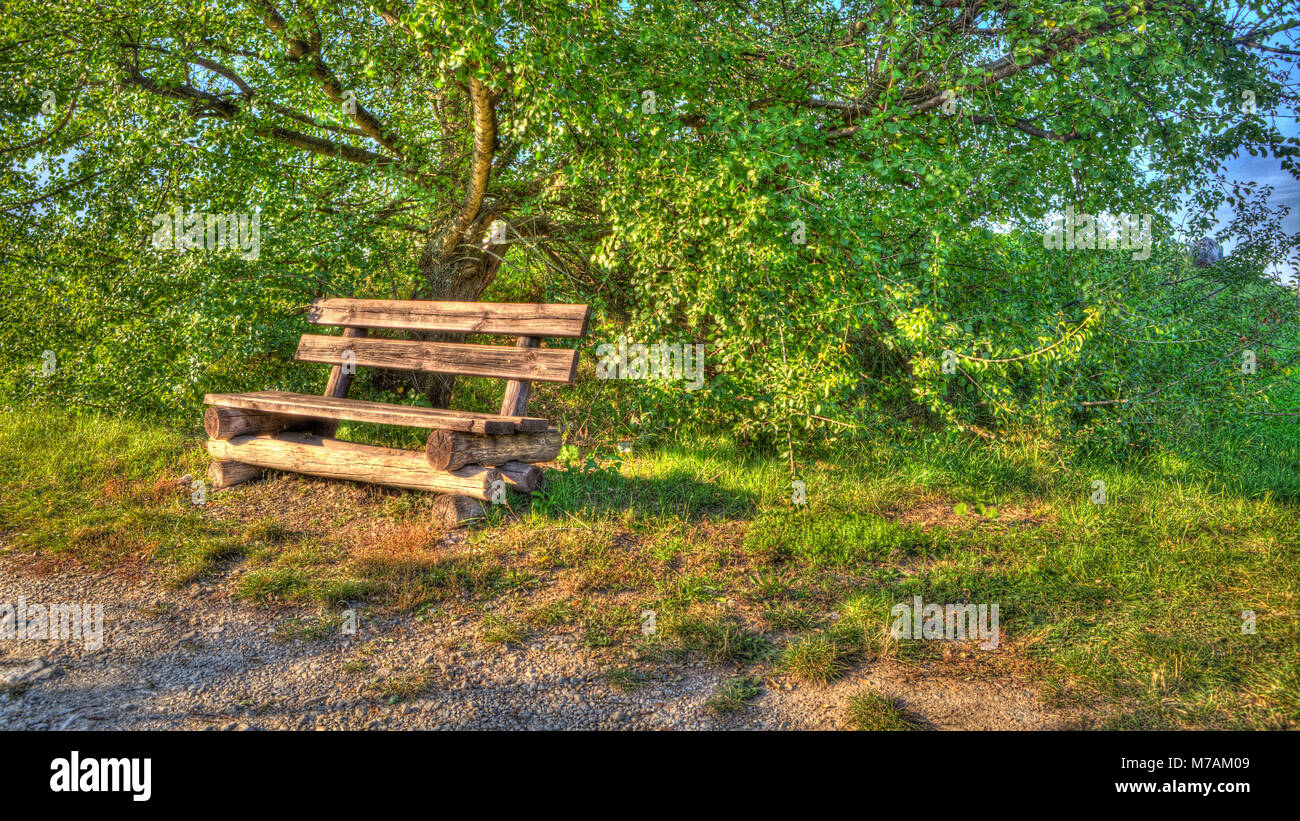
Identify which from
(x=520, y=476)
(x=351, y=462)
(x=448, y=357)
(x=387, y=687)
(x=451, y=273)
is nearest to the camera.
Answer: (x=387, y=687)

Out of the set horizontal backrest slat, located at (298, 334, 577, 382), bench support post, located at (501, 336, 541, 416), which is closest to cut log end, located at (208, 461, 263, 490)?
horizontal backrest slat, located at (298, 334, 577, 382)

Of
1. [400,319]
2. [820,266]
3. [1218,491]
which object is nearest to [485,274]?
[400,319]

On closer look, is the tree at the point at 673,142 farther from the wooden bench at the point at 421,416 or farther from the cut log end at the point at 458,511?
the cut log end at the point at 458,511

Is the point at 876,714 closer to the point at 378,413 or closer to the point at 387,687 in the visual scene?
the point at 387,687

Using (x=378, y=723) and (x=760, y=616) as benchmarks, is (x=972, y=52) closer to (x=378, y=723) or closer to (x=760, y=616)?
(x=760, y=616)

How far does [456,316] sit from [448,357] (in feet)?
1.29

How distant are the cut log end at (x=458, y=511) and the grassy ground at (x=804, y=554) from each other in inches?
4.5

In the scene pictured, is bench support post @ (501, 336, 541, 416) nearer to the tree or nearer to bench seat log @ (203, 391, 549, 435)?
bench seat log @ (203, 391, 549, 435)

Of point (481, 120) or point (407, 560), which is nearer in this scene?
point (407, 560)

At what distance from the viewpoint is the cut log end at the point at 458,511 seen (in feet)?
16.3

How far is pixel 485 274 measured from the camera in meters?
8.36

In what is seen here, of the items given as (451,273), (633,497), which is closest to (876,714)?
(633,497)

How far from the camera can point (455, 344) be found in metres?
5.80
